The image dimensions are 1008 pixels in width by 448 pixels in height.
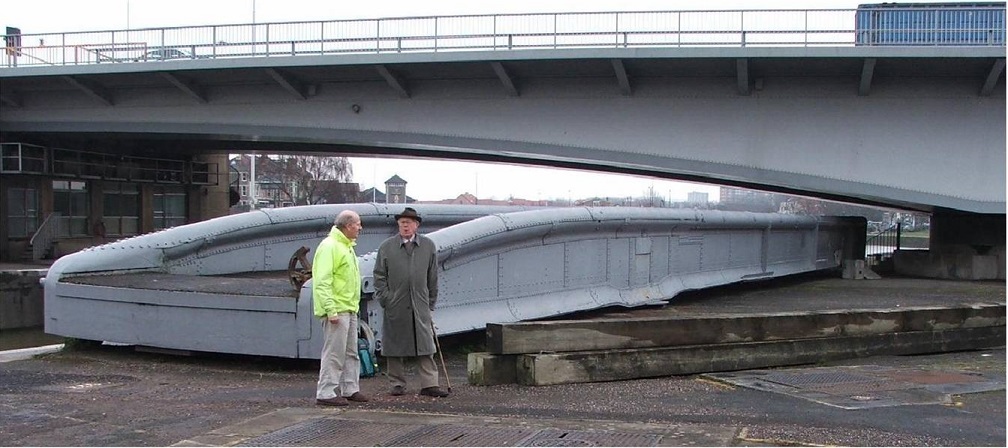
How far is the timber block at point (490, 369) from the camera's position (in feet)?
27.5

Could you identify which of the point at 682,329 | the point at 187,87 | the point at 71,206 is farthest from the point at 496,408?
the point at 71,206

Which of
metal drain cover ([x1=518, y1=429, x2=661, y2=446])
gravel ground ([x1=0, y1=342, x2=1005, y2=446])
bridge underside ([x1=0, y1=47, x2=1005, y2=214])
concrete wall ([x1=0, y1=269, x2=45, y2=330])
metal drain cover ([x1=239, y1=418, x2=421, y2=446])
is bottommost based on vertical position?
concrete wall ([x1=0, y1=269, x2=45, y2=330])

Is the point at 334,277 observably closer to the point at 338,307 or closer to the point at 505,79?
the point at 338,307

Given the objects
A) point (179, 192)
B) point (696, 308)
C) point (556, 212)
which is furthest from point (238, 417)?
point (179, 192)

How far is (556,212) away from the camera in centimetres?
1252

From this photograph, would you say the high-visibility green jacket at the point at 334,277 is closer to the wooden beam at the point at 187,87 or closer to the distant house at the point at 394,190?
the wooden beam at the point at 187,87

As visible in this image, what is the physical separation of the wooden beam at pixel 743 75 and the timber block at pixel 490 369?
47.6 feet

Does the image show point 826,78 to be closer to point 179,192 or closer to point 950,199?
point 950,199

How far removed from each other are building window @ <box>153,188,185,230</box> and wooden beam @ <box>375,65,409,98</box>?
1804cm

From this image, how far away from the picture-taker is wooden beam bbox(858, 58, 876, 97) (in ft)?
67.7

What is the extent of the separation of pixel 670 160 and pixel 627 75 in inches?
96.3

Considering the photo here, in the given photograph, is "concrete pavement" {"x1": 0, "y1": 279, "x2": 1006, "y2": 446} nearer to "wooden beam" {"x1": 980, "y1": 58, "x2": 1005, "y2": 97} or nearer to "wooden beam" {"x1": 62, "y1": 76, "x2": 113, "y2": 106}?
"wooden beam" {"x1": 980, "y1": 58, "x2": 1005, "y2": 97}

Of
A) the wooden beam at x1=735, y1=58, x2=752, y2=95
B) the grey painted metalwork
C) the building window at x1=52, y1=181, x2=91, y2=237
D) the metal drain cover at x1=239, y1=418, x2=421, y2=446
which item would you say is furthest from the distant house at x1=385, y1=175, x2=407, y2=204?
the metal drain cover at x1=239, y1=418, x2=421, y2=446

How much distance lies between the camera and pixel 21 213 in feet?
109
